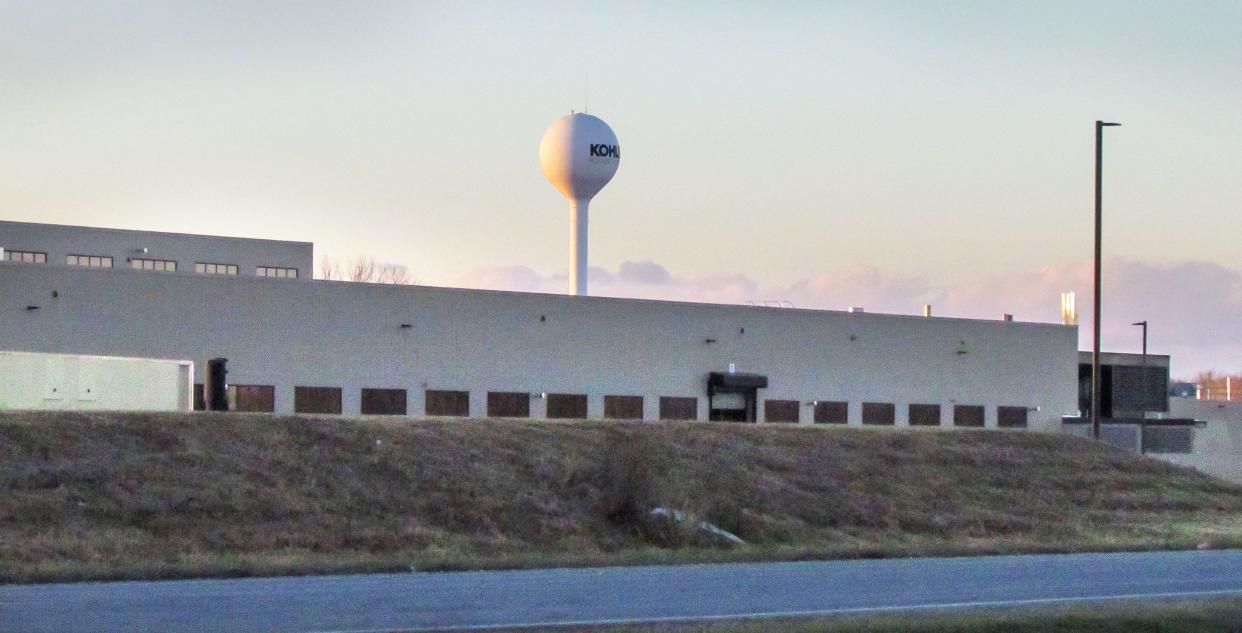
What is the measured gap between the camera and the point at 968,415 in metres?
58.0

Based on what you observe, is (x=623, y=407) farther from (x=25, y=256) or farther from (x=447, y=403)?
(x=25, y=256)

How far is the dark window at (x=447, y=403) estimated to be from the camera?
48.2 meters

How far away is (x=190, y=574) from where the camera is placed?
69.3ft

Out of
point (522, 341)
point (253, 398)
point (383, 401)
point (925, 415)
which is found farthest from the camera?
point (925, 415)

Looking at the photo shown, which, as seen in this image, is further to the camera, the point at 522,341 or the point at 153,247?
the point at 153,247

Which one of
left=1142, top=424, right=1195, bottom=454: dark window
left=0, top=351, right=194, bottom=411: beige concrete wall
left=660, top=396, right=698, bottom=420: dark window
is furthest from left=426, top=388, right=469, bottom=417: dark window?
left=1142, top=424, right=1195, bottom=454: dark window

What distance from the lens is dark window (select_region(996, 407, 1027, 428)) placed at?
193 feet

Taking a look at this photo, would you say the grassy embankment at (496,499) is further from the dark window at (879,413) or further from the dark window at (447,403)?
the dark window at (879,413)

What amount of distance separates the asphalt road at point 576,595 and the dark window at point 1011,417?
3359cm

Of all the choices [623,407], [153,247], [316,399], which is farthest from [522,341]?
[153,247]

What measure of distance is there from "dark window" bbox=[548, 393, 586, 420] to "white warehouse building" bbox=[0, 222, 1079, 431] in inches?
2.1

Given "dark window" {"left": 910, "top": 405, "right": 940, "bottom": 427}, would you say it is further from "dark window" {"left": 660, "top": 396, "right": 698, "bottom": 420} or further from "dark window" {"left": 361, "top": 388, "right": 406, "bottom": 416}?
"dark window" {"left": 361, "top": 388, "right": 406, "bottom": 416}

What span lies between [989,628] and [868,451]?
25721mm

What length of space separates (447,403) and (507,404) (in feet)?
6.71
